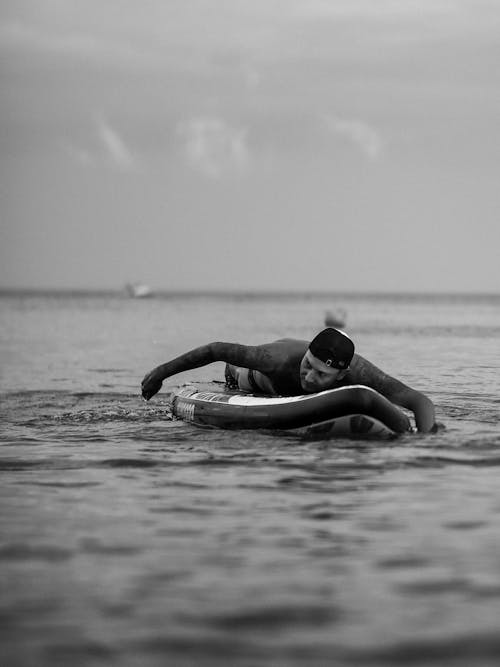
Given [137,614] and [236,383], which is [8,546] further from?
[236,383]

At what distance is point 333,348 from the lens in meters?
12.0

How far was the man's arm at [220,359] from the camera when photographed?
41.8 ft

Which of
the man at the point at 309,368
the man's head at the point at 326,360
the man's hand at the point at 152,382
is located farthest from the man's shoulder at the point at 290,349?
the man's hand at the point at 152,382

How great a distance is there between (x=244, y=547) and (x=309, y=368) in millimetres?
5606

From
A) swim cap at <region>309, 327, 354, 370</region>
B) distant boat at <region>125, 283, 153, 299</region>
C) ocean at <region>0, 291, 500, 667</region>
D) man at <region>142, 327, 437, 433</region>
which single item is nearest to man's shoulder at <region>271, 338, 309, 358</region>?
man at <region>142, 327, 437, 433</region>

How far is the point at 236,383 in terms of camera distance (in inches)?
567

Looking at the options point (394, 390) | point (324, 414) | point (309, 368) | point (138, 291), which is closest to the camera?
point (324, 414)

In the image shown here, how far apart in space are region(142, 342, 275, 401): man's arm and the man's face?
0.56m

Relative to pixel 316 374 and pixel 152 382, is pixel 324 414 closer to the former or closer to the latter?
pixel 316 374

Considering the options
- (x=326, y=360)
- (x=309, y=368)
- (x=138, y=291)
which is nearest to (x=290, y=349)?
(x=309, y=368)

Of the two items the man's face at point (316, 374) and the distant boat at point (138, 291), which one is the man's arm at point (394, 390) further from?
the distant boat at point (138, 291)

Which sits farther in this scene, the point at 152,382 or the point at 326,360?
the point at 152,382

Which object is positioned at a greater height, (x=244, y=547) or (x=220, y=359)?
(x=220, y=359)

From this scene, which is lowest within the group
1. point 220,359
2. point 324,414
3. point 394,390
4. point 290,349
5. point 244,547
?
point 244,547
